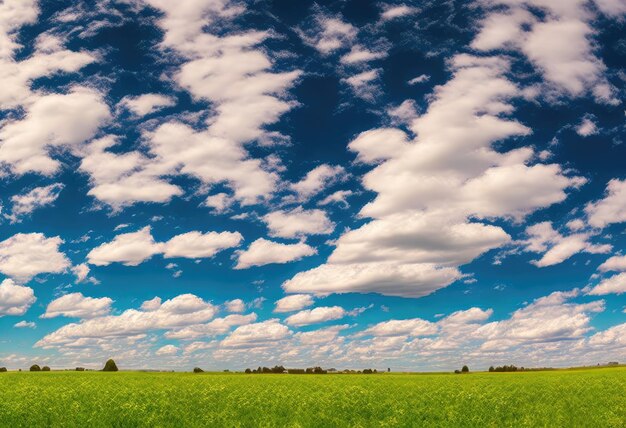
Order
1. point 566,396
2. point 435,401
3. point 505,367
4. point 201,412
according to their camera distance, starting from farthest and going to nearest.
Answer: point 505,367, point 566,396, point 435,401, point 201,412

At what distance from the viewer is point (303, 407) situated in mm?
27641

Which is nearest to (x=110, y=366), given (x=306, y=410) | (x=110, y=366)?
(x=110, y=366)

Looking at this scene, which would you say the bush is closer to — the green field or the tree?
the tree

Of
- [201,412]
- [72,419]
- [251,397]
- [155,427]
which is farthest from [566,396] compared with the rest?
[72,419]

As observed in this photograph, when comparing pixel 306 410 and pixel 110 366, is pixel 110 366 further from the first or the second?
pixel 306 410

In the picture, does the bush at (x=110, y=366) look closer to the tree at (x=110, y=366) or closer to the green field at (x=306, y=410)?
the tree at (x=110, y=366)

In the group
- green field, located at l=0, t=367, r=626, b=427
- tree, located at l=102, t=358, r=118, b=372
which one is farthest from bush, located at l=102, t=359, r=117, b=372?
green field, located at l=0, t=367, r=626, b=427

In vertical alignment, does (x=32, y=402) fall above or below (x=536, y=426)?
above

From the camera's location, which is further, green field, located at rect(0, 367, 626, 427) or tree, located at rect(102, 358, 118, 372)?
tree, located at rect(102, 358, 118, 372)

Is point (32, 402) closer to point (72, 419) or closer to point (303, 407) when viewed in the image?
point (72, 419)

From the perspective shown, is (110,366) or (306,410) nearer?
(306,410)

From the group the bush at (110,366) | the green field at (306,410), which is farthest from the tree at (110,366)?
the green field at (306,410)

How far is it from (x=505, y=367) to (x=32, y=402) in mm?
134196

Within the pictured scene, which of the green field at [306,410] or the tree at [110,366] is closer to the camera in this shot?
the green field at [306,410]
